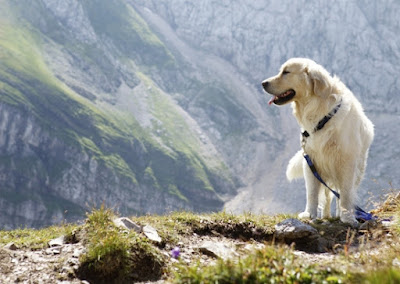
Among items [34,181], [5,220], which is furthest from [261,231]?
[34,181]

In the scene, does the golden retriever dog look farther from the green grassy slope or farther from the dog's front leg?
the green grassy slope

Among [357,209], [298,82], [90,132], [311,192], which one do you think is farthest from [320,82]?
[90,132]

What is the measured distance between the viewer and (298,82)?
30.9 ft

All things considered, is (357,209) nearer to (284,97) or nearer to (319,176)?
(319,176)

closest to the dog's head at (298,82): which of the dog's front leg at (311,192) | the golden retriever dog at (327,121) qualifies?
the golden retriever dog at (327,121)

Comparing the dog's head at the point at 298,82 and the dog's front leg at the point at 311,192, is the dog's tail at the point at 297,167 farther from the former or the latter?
the dog's head at the point at 298,82

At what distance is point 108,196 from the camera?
6654 inches

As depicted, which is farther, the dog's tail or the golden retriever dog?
the dog's tail

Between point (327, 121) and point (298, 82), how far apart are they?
105 cm

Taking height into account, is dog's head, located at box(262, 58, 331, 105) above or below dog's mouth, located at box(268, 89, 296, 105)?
above

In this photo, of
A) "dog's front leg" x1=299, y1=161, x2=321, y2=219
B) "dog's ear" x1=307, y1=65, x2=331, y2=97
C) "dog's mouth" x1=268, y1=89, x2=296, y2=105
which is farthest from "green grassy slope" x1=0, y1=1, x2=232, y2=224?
"dog's ear" x1=307, y1=65, x2=331, y2=97

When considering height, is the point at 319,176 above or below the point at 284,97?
below

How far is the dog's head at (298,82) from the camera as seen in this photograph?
9.23 metres

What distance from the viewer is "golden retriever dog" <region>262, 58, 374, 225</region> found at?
30.2 feet
